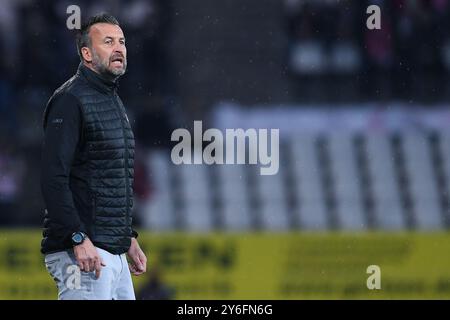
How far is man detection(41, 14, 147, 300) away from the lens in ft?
21.4

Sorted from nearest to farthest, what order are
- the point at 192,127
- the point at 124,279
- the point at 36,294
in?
1. the point at 124,279
2. the point at 36,294
3. the point at 192,127

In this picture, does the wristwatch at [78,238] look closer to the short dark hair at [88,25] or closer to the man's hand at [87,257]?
the man's hand at [87,257]

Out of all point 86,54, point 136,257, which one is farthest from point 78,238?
point 86,54

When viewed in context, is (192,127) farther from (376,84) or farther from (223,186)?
(376,84)

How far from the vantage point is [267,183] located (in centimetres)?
1770

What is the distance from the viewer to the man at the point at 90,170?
21.4 feet

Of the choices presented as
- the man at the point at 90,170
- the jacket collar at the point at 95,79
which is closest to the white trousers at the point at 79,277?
the man at the point at 90,170

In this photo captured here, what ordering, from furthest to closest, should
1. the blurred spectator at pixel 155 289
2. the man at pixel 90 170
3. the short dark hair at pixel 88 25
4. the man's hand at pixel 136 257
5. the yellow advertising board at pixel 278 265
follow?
the yellow advertising board at pixel 278 265
the blurred spectator at pixel 155 289
the man's hand at pixel 136 257
the short dark hair at pixel 88 25
the man at pixel 90 170

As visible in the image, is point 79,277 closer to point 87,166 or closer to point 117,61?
point 87,166

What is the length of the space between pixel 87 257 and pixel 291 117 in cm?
1156

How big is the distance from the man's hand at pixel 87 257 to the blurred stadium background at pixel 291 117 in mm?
9675

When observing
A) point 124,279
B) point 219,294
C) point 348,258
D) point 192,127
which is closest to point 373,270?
point 348,258

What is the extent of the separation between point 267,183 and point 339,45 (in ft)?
7.52

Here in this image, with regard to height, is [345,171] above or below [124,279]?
above
